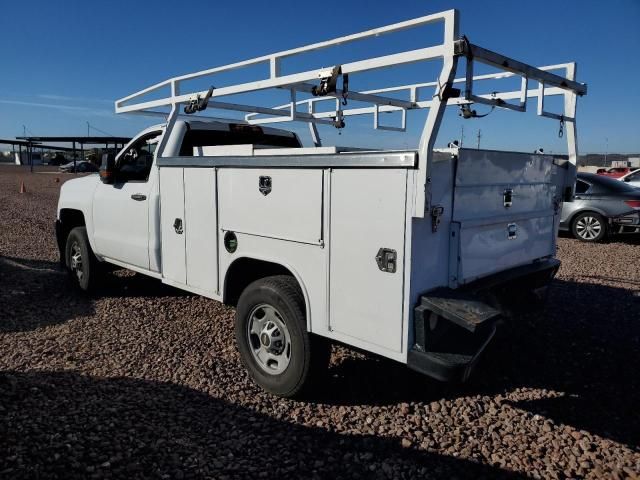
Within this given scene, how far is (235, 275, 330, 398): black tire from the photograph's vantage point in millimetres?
3592

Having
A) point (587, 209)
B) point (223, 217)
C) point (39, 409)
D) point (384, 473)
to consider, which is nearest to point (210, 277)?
point (223, 217)

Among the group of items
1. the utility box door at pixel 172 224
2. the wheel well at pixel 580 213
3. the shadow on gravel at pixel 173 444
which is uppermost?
the utility box door at pixel 172 224

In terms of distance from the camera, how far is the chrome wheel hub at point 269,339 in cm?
380

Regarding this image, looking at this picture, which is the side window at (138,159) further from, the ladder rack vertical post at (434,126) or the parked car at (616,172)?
the parked car at (616,172)

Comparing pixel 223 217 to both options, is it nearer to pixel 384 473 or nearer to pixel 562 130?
pixel 384 473

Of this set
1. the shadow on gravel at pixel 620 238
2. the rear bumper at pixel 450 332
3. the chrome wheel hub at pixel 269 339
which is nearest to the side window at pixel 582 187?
the shadow on gravel at pixel 620 238

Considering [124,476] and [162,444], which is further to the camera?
[162,444]

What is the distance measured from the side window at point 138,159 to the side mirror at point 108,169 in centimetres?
6

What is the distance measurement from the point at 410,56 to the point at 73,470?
2.93 m

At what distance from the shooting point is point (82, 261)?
6.42 metres

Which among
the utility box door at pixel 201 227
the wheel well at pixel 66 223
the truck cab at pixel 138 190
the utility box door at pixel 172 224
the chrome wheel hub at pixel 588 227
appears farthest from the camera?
the chrome wheel hub at pixel 588 227

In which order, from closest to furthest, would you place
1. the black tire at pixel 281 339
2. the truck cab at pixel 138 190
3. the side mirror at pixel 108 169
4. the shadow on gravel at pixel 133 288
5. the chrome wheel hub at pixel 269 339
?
the black tire at pixel 281 339, the chrome wheel hub at pixel 269 339, the truck cab at pixel 138 190, the side mirror at pixel 108 169, the shadow on gravel at pixel 133 288

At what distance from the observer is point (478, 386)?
4086 millimetres

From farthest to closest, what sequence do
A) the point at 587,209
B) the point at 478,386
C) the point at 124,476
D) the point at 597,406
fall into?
the point at 587,209
the point at 478,386
the point at 597,406
the point at 124,476
